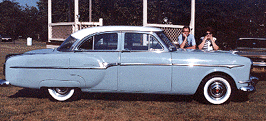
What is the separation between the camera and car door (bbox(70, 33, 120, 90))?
531 centimetres

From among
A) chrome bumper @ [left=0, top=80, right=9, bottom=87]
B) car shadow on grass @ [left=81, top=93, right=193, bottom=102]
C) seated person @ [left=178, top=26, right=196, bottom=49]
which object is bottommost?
car shadow on grass @ [left=81, top=93, right=193, bottom=102]

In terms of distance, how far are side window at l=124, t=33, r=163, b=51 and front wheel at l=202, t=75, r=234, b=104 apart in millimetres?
1144

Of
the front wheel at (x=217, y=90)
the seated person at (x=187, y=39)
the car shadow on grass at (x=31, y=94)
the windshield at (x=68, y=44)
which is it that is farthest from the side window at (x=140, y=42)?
the seated person at (x=187, y=39)

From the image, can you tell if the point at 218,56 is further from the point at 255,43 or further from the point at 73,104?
the point at 255,43

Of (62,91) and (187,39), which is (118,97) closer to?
(62,91)

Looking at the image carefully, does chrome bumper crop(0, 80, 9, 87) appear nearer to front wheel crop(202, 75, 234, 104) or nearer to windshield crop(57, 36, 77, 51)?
windshield crop(57, 36, 77, 51)

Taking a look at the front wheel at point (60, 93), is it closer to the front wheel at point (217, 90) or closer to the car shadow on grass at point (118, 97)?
the car shadow on grass at point (118, 97)

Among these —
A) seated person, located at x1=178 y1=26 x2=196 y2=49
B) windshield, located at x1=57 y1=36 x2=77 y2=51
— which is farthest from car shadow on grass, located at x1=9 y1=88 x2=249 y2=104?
seated person, located at x1=178 y1=26 x2=196 y2=49

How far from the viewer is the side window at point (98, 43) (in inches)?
215

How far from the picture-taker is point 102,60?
5.30m

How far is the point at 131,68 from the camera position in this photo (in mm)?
5309

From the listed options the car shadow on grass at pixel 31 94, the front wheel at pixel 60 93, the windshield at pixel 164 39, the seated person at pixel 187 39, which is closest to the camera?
the windshield at pixel 164 39

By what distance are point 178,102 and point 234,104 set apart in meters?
1.07

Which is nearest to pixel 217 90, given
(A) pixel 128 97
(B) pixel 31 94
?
(A) pixel 128 97
